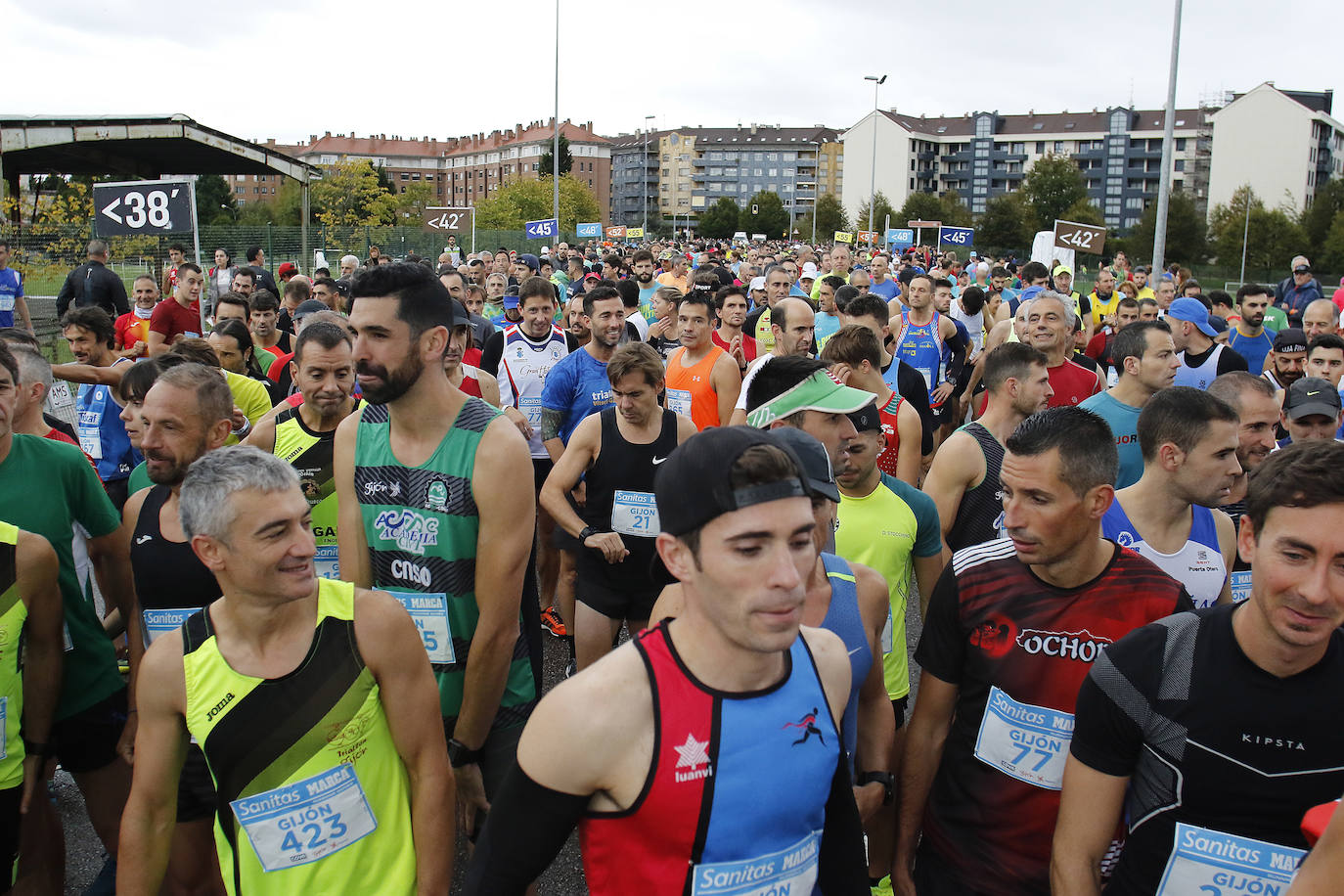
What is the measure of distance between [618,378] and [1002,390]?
6.24 ft

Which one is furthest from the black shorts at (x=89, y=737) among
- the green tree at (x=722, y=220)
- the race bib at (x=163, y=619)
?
the green tree at (x=722, y=220)

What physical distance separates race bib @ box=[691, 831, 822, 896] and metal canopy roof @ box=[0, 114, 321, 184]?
20321 mm

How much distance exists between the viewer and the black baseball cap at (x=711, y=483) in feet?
6.14

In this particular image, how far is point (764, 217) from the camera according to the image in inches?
4405

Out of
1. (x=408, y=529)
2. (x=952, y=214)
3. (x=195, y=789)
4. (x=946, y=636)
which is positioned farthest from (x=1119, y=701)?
(x=952, y=214)

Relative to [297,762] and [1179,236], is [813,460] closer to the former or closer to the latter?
[297,762]

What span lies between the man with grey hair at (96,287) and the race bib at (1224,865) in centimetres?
1283

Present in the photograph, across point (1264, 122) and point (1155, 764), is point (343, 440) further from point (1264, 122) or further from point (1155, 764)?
point (1264, 122)

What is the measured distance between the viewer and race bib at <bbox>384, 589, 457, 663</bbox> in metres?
3.21

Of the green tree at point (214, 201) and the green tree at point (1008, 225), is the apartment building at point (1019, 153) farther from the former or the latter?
the green tree at point (214, 201)

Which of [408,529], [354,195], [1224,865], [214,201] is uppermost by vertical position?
[214,201]

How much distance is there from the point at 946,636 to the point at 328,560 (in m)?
2.72

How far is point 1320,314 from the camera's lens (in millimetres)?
8812

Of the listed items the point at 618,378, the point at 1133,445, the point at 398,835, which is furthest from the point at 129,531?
the point at 1133,445
